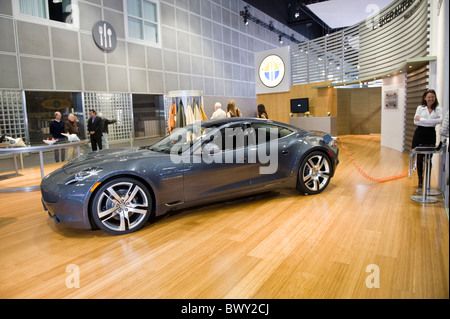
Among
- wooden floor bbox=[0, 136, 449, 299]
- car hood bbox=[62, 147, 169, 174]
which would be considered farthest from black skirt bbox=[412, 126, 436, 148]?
car hood bbox=[62, 147, 169, 174]

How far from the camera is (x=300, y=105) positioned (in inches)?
551

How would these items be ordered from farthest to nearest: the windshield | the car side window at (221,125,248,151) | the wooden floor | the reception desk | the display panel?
1. the display panel
2. the reception desk
3. the car side window at (221,125,248,151)
4. the windshield
5. the wooden floor

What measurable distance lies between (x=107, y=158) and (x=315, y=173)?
9.43 ft

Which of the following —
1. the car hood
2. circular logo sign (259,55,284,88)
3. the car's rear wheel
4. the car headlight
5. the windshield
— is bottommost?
the car's rear wheel

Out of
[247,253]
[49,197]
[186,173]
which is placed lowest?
[247,253]

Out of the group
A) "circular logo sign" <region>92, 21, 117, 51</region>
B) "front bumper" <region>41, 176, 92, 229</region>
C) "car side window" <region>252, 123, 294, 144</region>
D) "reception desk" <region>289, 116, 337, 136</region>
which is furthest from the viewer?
"reception desk" <region>289, 116, 337, 136</region>

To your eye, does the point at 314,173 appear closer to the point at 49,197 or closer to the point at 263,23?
the point at 49,197

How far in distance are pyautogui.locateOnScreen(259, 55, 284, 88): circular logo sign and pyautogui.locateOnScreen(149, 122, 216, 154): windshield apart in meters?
11.2

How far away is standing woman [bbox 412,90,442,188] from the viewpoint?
4613mm

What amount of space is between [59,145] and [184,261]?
428 cm

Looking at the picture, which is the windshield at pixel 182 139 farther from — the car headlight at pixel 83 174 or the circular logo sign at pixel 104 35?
the circular logo sign at pixel 104 35

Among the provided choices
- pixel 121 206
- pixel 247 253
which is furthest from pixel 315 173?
pixel 121 206

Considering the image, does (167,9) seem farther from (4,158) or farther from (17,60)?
(4,158)

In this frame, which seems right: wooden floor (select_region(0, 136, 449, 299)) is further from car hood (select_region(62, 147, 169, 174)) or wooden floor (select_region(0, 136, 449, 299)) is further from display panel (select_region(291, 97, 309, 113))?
display panel (select_region(291, 97, 309, 113))
